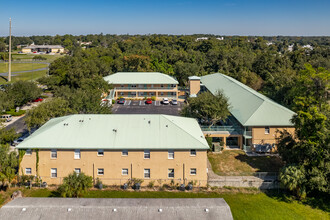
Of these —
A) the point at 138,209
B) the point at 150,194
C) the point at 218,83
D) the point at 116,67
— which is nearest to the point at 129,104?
the point at 218,83

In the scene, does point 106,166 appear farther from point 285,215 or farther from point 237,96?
point 237,96

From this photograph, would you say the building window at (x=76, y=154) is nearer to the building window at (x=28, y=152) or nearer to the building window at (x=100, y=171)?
the building window at (x=100, y=171)

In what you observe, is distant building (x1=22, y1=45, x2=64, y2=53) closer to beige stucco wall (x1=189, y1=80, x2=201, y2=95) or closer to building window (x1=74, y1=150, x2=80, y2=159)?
beige stucco wall (x1=189, y1=80, x2=201, y2=95)

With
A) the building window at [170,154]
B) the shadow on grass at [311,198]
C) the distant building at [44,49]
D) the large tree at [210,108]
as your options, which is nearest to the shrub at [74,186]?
the building window at [170,154]

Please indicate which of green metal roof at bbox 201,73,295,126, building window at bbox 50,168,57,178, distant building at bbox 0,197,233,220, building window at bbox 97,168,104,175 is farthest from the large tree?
building window at bbox 50,168,57,178

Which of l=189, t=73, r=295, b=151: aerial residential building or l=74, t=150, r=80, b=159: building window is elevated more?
l=189, t=73, r=295, b=151: aerial residential building
